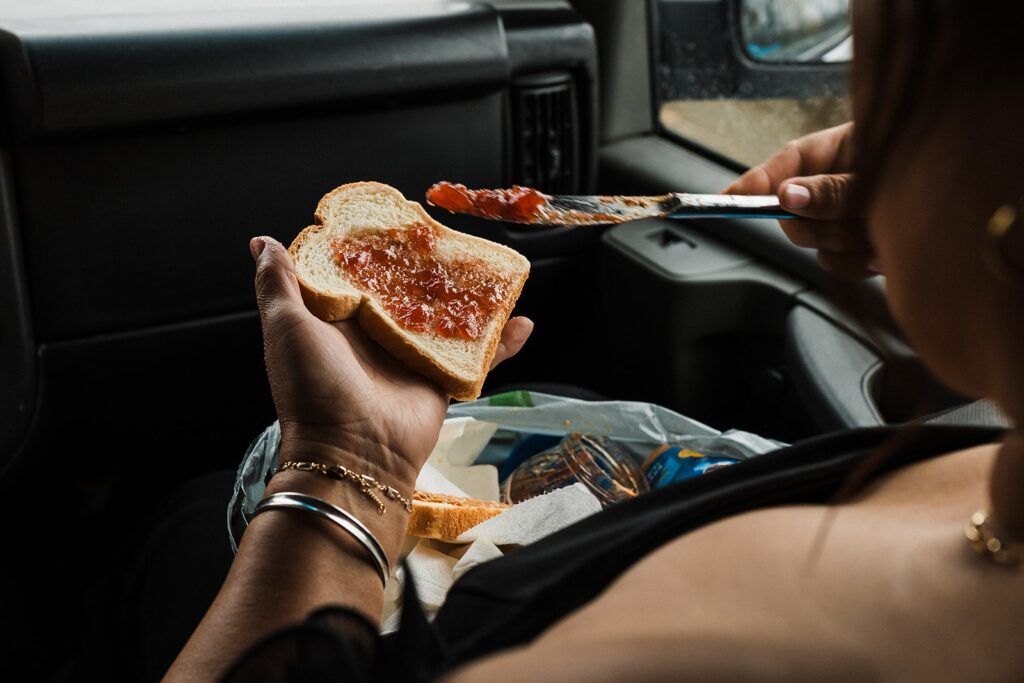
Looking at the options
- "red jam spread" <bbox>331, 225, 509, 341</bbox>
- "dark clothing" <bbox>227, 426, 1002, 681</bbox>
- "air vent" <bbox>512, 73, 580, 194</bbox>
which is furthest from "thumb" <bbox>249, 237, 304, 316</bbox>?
"air vent" <bbox>512, 73, 580, 194</bbox>

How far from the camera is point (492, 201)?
3.81 feet

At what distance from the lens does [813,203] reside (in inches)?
43.9

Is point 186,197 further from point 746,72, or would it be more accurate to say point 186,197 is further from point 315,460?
point 746,72

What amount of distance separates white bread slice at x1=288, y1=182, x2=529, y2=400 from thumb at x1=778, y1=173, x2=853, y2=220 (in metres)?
0.41

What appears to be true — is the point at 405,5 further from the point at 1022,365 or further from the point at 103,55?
the point at 1022,365

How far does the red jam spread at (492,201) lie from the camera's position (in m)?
1.13

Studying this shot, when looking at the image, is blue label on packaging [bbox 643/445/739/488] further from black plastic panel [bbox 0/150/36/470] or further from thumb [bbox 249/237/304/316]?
black plastic panel [bbox 0/150/36/470]

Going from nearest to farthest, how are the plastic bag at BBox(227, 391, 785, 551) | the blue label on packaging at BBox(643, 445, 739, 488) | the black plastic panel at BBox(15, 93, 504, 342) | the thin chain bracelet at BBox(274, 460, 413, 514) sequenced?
the thin chain bracelet at BBox(274, 460, 413, 514)
the blue label on packaging at BBox(643, 445, 739, 488)
the plastic bag at BBox(227, 391, 785, 551)
the black plastic panel at BBox(15, 93, 504, 342)

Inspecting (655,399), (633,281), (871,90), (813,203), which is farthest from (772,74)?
(871,90)

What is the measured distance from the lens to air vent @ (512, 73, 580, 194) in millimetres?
1819

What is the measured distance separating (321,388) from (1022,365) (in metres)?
0.69

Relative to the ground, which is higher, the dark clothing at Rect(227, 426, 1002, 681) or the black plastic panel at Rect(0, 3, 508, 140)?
the black plastic panel at Rect(0, 3, 508, 140)

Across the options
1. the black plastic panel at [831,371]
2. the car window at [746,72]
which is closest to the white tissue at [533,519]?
the black plastic panel at [831,371]

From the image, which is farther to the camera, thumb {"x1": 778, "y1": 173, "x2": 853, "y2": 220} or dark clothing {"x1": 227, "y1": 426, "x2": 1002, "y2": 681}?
thumb {"x1": 778, "y1": 173, "x2": 853, "y2": 220}
